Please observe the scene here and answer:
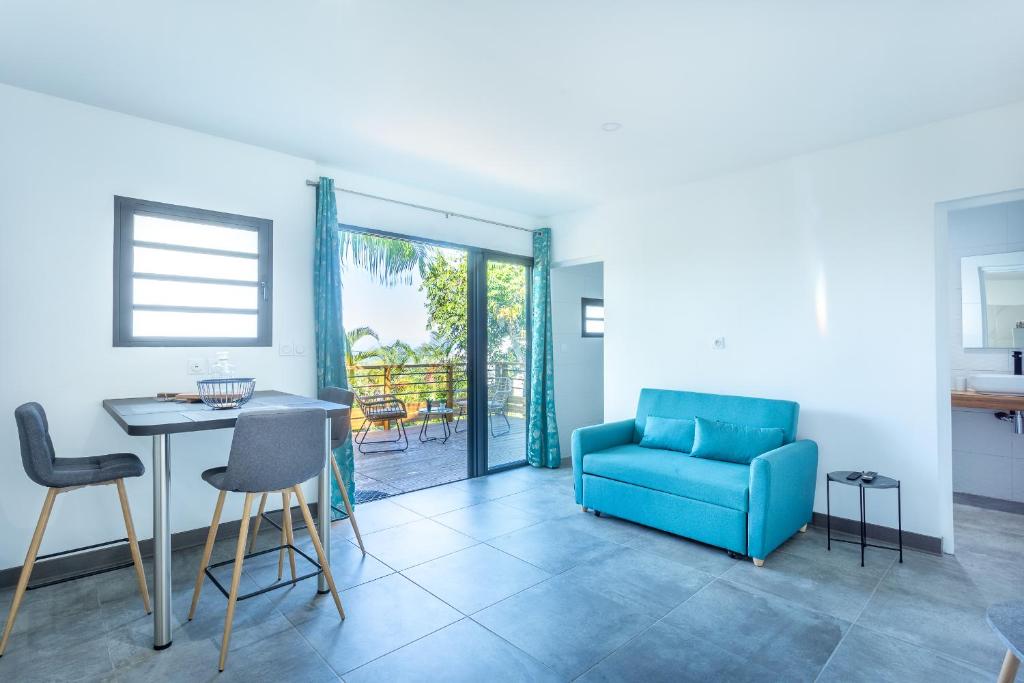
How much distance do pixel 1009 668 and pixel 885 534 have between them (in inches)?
87.2

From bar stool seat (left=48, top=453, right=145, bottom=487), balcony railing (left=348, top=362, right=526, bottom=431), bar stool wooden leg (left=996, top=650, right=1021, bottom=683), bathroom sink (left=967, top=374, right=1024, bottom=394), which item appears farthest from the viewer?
balcony railing (left=348, top=362, right=526, bottom=431)

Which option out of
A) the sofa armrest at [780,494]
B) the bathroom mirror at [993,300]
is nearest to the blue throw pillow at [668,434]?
the sofa armrest at [780,494]

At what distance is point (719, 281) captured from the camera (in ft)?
13.8

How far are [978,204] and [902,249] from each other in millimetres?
460

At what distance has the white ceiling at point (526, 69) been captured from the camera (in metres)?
2.15

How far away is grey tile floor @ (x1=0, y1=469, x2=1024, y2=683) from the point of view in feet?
6.70

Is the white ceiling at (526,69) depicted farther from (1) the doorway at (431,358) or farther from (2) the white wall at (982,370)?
(2) the white wall at (982,370)

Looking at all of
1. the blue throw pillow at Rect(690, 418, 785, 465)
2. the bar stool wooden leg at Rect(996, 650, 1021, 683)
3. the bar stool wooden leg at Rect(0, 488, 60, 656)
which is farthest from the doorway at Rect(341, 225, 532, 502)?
the bar stool wooden leg at Rect(996, 650, 1021, 683)

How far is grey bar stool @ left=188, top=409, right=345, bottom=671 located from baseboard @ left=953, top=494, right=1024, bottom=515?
15.6 feet

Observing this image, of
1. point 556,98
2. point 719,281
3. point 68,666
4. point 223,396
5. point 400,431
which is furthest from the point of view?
point 400,431

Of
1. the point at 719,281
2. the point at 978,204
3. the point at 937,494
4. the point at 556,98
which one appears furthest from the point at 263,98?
the point at 937,494

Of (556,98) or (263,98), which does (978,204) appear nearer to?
(556,98)

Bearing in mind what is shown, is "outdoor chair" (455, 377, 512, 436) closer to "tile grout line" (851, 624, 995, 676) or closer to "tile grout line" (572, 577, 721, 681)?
"tile grout line" (572, 577, 721, 681)

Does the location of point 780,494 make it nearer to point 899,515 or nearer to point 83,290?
point 899,515
